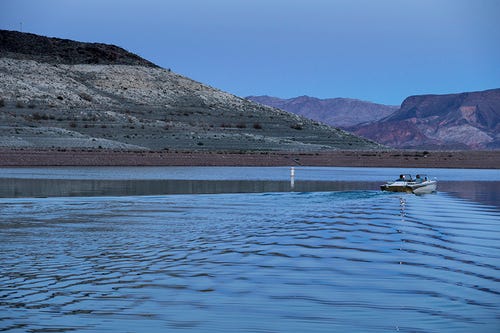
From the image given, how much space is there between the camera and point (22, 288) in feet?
47.8

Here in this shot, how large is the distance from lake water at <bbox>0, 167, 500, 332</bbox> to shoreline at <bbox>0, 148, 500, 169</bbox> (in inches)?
1728

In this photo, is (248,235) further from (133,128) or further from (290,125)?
(290,125)

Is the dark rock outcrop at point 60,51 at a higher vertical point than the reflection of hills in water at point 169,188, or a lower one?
higher

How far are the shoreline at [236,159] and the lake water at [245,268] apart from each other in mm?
43881

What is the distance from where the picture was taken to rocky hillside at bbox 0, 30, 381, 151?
335 ft

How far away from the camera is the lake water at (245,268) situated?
1276 cm

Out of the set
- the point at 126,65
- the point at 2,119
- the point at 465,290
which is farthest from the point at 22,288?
the point at 126,65

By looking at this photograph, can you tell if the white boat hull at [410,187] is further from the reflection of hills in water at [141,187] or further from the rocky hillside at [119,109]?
the rocky hillside at [119,109]

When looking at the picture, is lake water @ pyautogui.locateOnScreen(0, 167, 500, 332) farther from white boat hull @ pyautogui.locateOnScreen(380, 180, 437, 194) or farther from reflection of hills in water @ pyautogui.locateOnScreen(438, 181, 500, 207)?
white boat hull @ pyautogui.locateOnScreen(380, 180, 437, 194)

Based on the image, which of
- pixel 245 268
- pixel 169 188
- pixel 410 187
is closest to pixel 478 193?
pixel 410 187

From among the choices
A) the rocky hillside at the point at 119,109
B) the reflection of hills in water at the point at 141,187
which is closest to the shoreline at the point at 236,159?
the rocky hillside at the point at 119,109

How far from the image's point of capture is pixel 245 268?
56.3ft

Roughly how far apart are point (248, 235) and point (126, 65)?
418 ft

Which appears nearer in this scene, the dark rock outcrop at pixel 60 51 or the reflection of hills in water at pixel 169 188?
the reflection of hills in water at pixel 169 188
